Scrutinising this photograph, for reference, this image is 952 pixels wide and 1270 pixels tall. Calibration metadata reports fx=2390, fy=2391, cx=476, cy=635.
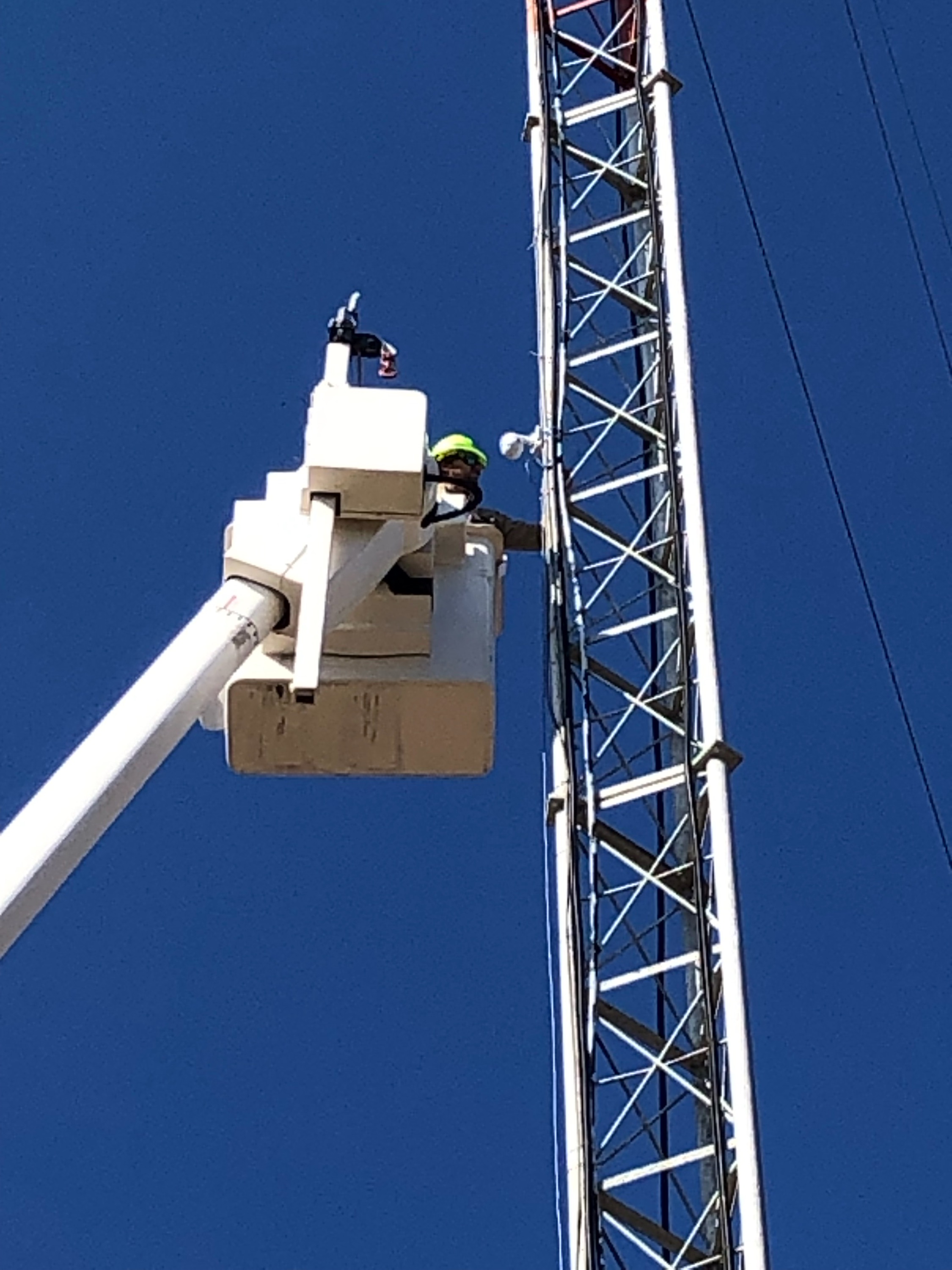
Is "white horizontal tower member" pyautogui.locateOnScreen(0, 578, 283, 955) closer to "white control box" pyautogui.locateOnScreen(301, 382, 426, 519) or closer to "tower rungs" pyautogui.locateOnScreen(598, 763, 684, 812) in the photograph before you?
"white control box" pyautogui.locateOnScreen(301, 382, 426, 519)

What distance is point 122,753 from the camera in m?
9.98

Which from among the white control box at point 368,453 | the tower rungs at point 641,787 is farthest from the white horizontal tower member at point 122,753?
the tower rungs at point 641,787

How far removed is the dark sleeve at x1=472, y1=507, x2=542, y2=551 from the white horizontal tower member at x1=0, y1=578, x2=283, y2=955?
2832 mm

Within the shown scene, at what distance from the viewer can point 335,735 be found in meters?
13.2

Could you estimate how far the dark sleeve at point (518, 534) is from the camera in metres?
14.4

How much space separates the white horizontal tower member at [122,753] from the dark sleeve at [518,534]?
9.29 ft

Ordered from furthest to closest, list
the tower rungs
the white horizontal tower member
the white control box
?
the tower rungs < the white control box < the white horizontal tower member

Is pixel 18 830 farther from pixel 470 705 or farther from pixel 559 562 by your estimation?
pixel 559 562

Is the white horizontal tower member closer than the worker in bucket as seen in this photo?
Yes

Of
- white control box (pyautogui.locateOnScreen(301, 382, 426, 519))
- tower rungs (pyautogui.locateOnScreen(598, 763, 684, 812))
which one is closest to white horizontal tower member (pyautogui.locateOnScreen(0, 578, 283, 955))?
white control box (pyautogui.locateOnScreen(301, 382, 426, 519))

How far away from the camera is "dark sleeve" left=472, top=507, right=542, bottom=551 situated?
14.4m

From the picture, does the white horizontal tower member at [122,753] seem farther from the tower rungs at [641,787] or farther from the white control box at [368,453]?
the tower rungs at [641,787]

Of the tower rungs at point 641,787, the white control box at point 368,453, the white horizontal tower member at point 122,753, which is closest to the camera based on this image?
the white horizontal tower member at point 122,753

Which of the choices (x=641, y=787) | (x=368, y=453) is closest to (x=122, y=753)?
(x=368, y=453)
